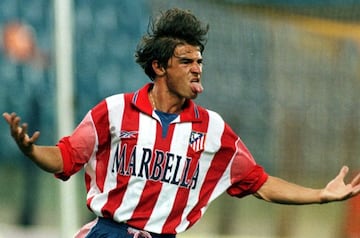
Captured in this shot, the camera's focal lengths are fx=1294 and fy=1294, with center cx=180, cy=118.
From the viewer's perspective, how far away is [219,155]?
19.2ft

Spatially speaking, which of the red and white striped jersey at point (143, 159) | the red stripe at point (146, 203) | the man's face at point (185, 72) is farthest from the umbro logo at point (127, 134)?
the man's face at point (185, 72)

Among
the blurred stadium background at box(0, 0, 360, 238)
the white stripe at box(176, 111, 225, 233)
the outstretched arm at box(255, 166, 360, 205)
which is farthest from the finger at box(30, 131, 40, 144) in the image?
the blurred stadium background at box(0, 0, 360, 238)

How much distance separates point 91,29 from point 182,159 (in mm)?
3322

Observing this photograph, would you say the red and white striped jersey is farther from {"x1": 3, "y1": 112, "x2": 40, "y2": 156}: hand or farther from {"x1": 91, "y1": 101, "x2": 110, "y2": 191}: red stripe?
{"x1": 3, "y1": 112, "x2": 40, "y2": 156}: hand

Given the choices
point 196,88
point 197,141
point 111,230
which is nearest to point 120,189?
point 111,230

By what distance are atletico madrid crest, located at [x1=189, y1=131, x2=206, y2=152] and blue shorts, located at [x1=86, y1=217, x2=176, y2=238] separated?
0.41 metres

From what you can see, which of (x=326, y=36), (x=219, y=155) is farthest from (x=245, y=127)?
(x=219, y=155)

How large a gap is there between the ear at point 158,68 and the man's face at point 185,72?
Result: 3 cm

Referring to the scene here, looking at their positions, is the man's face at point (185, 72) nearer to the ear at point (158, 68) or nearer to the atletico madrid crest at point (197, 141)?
the ear at point (158, 68)

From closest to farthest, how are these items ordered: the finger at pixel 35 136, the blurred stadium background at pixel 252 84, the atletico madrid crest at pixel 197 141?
the finger at pixel 35 136 → the atletico madrid crest at pixel 197 141 → the blurred stadium background at pixel 252 84

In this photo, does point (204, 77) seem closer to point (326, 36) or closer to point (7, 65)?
point (326, 36)

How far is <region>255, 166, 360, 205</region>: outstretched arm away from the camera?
224 inches

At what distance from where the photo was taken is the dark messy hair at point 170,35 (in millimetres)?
5793

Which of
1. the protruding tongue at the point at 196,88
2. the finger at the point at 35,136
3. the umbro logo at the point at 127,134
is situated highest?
the protruding tongue at the point at 196,88
